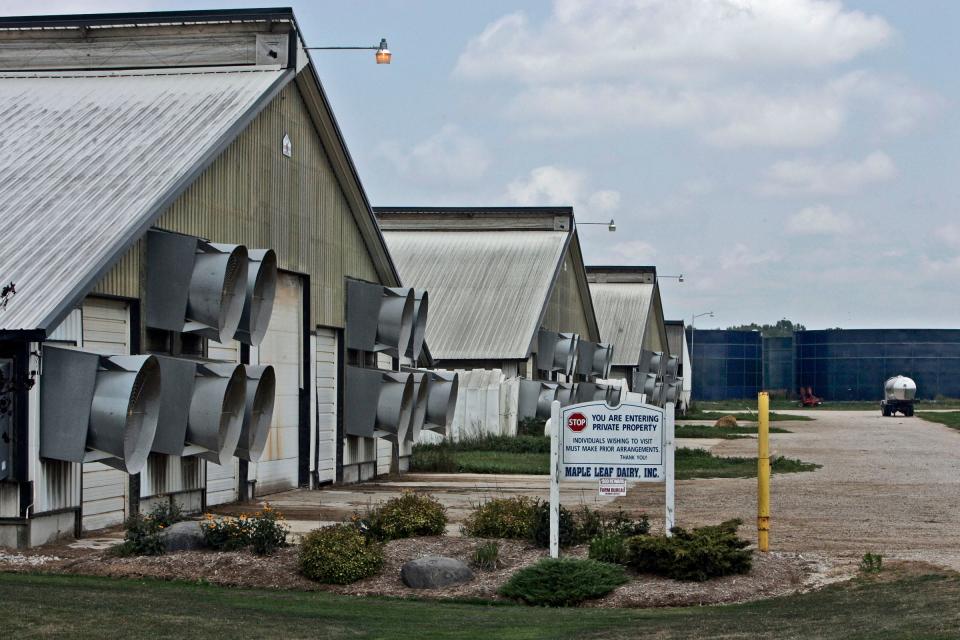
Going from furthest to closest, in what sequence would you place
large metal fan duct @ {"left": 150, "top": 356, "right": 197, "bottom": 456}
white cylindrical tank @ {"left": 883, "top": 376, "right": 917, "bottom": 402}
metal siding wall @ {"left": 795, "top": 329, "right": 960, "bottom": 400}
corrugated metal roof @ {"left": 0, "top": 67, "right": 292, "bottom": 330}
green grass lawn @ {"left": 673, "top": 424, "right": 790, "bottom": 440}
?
metal siding wall @ {"left": 795, "top": 329, "right": 960, "bottom": 400} < white cylindrical tank @ {"left": 883, "top": 376, "right": 917, "bottom": 402} < green grass lawn @ {"left": 673, "top": 424, "right": 790, "bottom": 440} < large metal fan duct @ {"left": 150, "top": 356, "right": 197, "bottom": 456} < corrugated metal roof @ {"left": 0, "top": 67, "right": 292, "bottom": 330}

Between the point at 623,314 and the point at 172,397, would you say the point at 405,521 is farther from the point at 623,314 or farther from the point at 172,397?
the point at 623,314

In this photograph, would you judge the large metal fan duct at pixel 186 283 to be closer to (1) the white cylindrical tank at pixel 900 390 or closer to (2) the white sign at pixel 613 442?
(2) the white sign at pixel 613 442

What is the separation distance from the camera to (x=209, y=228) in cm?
2088

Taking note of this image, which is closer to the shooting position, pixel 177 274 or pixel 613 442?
pixel 613 442

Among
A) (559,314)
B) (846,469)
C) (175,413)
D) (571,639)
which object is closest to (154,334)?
(175,413)

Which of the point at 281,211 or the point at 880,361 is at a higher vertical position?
the point at 281,211

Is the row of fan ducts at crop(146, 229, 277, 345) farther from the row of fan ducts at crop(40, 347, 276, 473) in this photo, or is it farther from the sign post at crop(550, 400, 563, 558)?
the sign post at crop(550, 400, 563, 558)

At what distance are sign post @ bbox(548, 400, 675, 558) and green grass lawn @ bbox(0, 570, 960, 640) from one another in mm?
2452

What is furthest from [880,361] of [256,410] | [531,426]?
[256,410]

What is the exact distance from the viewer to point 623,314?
74.2 m

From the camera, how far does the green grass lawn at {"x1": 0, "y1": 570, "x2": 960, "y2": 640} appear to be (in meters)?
10.7

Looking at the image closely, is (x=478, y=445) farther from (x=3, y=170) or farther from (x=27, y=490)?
(x=27, y=490)

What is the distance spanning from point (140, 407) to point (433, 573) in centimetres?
514

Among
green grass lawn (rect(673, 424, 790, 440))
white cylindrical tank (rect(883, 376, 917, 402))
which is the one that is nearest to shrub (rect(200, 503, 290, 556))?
green grass lawn (rect(673, 424, 790, 440))
